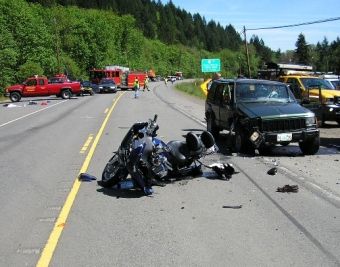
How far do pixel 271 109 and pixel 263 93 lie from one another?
1.23 meters

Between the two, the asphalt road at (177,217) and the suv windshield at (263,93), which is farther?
the suv windshield at (263,93)

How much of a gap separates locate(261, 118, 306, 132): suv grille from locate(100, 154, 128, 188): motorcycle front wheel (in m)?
4.37

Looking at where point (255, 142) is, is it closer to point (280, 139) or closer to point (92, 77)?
Answer: point (280, 139)

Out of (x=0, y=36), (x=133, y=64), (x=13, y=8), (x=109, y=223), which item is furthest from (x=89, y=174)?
(x=133, y=64)

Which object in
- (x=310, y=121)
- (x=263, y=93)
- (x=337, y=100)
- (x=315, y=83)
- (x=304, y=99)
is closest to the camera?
(x=310, y=121)

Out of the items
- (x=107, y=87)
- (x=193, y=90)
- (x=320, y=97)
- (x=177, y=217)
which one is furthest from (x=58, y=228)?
(x=193, y=90)

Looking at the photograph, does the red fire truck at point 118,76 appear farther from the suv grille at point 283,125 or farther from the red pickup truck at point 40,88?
the suv grille at point 283,125

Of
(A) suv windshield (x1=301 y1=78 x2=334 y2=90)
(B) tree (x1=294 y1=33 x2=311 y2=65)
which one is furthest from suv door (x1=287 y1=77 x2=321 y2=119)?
(B) tree (x1=294 y1=33 x2=311 y2=65)

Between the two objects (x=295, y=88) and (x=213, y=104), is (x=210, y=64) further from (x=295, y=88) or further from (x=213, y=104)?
(x=295, y=88)

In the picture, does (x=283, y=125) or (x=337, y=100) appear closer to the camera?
(x=283, y=125)

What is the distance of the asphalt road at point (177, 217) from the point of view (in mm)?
5496

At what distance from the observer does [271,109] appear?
41.3 feet

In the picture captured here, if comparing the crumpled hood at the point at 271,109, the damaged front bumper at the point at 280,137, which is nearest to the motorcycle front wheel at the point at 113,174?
the damaged front bumper at the point at 280,137

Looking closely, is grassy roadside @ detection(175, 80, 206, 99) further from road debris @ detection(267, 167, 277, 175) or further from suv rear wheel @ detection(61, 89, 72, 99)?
road debris @ detection(267, 167, 277, 175)
